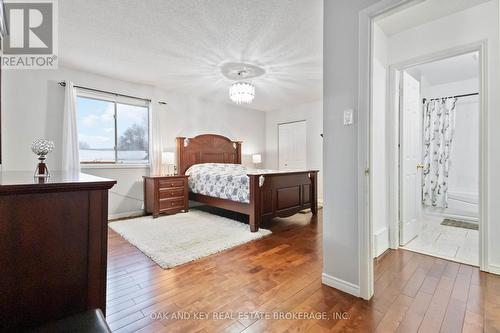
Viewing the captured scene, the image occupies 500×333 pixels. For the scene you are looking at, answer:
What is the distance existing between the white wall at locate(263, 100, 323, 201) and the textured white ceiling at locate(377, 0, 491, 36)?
3.00 m

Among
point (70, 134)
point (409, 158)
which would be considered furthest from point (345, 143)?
point (70, 134)

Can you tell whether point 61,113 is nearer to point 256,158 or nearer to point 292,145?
point 256,158

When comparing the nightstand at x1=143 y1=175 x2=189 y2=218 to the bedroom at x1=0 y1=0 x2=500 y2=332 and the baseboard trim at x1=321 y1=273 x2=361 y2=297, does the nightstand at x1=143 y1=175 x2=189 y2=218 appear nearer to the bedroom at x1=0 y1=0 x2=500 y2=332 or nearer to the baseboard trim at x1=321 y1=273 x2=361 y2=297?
the bedroom at x1=0 y1=0 x2=500 y2=332

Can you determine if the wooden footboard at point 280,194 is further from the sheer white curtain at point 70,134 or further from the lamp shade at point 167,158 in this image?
the sheer white curtain at point 70,134

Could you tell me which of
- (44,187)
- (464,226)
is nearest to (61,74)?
(44,187)

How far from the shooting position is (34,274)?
957 mm

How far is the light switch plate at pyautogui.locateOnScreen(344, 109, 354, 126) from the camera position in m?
1.78

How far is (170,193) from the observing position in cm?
430

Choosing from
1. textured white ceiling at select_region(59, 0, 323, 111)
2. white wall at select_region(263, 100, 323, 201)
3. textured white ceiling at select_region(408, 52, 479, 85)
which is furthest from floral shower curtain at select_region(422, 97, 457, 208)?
textured white ceiling at select_region(59, 0, 323, 111)

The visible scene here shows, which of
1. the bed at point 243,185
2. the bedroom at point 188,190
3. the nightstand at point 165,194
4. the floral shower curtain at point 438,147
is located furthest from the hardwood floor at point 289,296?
the floral shower curtain at point 438,147

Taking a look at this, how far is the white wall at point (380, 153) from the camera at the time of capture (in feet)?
7.83

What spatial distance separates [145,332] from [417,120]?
352 cm

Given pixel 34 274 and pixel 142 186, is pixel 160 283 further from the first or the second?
pixel 142 186

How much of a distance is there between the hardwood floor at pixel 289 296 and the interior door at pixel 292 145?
3.63 metres
